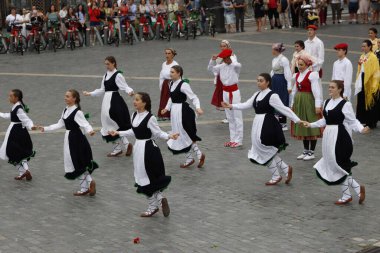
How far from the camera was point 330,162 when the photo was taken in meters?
11.4

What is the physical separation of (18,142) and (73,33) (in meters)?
17.7

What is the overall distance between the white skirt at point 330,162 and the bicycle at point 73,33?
65.0 ft

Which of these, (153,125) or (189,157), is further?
(189,157)

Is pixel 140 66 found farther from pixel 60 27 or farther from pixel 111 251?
pixel 111 251

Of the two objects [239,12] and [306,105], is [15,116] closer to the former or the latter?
[306,105]

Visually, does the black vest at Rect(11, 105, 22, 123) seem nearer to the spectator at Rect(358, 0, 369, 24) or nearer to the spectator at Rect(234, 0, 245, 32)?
the spectator at Rect(234, 0, 245, 32)

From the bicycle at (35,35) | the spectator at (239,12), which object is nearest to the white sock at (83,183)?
the bicycle at (35,35)

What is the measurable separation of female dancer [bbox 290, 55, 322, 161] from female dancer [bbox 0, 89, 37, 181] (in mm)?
4349

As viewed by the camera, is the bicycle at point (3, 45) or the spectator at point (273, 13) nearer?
the bicycle at point (3, 45)

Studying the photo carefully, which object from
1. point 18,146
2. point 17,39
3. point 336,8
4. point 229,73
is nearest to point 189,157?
point 229,73

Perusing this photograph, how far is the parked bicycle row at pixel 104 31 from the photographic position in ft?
97.8

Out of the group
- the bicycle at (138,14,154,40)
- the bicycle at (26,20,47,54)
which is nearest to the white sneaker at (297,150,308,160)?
the bicycle at (26,20,47,54)

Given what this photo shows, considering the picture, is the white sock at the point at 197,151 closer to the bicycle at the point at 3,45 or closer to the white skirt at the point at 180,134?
the white skirt at the point at 180,134

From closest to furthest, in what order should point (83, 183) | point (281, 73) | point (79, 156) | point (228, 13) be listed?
point (79, 156)
point (83, 183)
point (281, 73)
point (228, 13)
